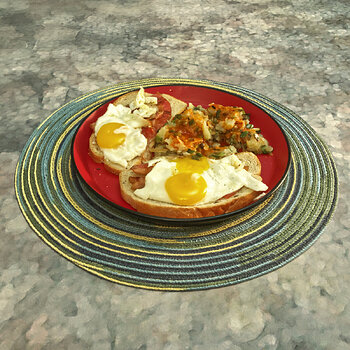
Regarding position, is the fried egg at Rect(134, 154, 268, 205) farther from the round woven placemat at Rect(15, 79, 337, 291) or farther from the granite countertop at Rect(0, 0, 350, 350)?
the granite countertop at Rect(0, 0, 350, 350)

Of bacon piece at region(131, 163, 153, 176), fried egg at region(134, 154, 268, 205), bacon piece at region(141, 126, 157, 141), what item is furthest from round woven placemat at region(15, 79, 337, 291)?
bacon piece at region(141, 126, 157, 141)

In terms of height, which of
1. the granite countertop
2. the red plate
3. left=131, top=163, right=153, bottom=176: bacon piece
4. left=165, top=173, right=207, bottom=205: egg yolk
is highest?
left=165, top=173, right=207, bottom=205: egg yolk

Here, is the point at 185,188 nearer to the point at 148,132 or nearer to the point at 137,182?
the point at 137,182

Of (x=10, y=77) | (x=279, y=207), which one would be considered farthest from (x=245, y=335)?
(x=10, y=77)

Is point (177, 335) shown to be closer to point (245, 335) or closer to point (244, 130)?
point (245, 335)

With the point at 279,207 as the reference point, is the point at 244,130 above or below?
above

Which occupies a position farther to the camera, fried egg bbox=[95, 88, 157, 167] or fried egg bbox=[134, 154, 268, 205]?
fried egg bbox=[95, 88, 157, 167]
